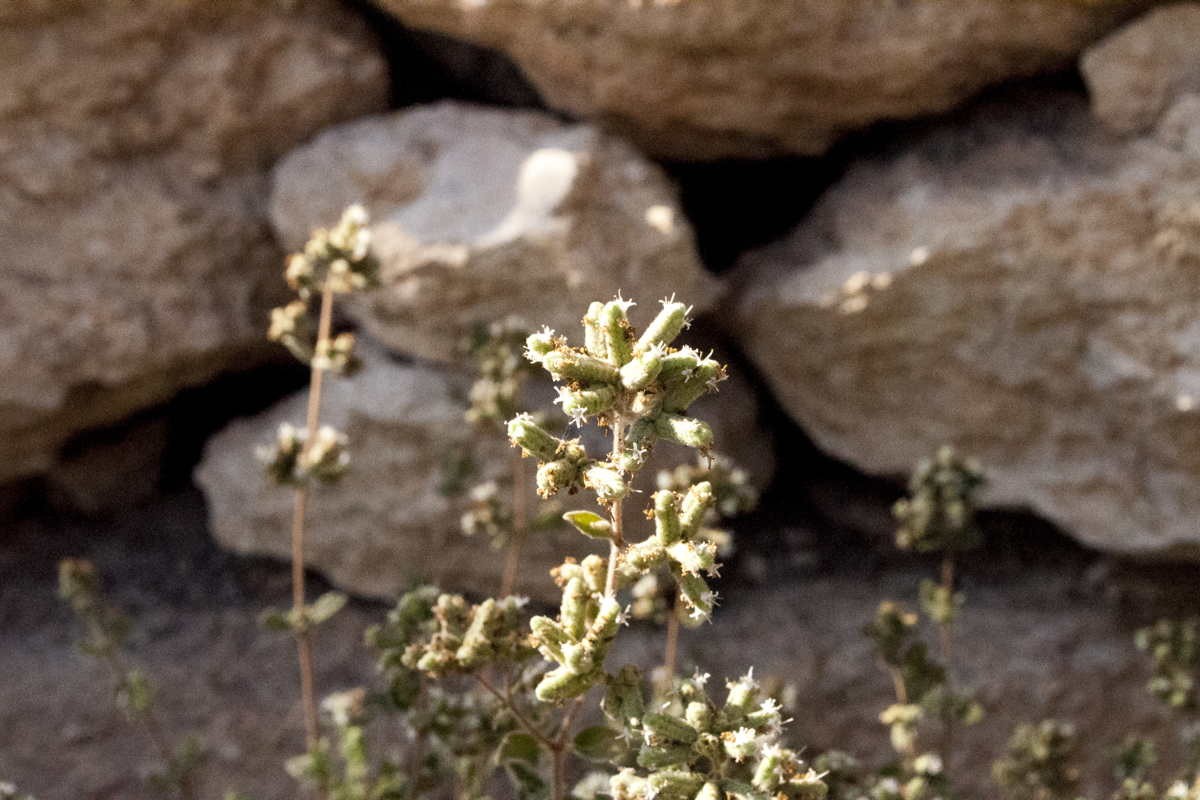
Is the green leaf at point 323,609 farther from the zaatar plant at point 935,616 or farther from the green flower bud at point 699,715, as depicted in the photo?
the green flower bud at point 699,715

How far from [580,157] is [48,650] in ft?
8.34

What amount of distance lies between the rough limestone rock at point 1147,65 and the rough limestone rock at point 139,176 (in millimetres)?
2394

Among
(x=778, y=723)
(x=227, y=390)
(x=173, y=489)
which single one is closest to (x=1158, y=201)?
(x=778, y=723)

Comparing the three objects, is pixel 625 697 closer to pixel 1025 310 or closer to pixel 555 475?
pixel 555 475

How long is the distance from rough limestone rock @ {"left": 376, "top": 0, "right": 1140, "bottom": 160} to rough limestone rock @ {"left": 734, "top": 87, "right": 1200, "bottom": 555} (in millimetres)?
241

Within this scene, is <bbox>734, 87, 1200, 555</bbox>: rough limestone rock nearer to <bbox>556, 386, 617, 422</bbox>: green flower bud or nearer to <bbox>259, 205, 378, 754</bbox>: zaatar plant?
<bbox>259, 205, 378, 754</bbox>: zaatar plant

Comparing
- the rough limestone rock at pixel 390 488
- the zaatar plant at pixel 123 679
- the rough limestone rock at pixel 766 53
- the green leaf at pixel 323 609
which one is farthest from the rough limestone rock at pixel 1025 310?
the zaatar plant at pixel 123 679

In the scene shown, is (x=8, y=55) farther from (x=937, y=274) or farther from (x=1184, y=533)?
(x=1184, y=533)

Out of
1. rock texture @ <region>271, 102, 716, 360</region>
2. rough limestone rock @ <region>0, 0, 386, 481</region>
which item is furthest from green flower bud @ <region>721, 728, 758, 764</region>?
rough limestone rock @ <region>0, 0, 386, 481</region>

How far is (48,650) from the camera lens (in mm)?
4309

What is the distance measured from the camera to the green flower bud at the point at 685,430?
1465mm

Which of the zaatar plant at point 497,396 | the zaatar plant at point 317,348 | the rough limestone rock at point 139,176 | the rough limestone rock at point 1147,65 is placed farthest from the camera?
the rough limestone rock at point 139,176

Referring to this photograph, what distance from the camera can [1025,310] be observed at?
3805 millimetres

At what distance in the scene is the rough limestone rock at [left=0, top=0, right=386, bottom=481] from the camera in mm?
3975
